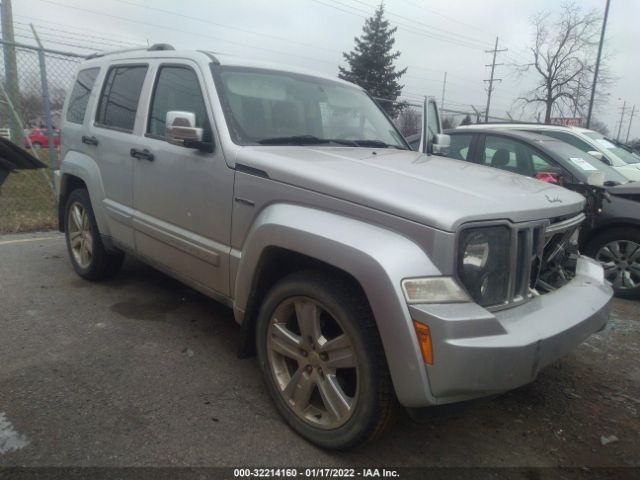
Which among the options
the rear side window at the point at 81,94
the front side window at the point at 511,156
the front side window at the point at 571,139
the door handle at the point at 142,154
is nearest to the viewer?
the door handle at the point at 142,154

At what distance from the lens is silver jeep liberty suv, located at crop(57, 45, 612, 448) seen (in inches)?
79.1

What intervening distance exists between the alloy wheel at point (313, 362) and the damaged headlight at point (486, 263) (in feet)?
1.93

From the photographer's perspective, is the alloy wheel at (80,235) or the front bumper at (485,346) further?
the alloy wheel at (80,235)

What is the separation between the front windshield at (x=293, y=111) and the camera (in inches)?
123

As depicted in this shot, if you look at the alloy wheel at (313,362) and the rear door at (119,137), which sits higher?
the rear door at (119,137)

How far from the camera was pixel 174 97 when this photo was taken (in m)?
3.50

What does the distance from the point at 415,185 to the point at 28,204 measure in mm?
7565

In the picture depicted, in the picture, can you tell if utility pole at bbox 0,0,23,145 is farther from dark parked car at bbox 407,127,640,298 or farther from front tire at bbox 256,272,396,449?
front tire at bbox 256,272,396,449

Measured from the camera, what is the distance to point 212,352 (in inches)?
134

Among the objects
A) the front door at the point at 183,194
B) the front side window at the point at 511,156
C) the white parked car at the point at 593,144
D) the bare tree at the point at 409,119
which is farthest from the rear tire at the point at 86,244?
the bare tree at the point at 409,119

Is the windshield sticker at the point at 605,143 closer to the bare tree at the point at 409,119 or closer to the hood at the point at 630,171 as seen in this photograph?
the hood at the point at 630,171

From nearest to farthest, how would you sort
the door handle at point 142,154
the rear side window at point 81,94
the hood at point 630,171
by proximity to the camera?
the door handle at point 142,154 → the rear side window at point 81,94 → the hood at point 630,171

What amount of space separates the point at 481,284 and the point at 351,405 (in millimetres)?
792

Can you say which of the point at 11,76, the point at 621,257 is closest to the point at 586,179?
the point at 621,257
